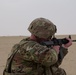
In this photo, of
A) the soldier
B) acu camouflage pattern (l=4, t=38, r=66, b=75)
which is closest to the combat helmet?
the soldier

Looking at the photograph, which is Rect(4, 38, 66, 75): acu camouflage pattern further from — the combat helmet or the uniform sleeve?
the combat helmet

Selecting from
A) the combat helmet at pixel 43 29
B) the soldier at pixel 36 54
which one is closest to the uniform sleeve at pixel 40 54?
the soldier at pixel 36 54

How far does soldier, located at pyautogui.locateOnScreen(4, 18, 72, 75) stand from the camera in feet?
9.27

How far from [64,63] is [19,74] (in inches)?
164

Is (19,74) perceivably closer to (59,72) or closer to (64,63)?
(59,72)

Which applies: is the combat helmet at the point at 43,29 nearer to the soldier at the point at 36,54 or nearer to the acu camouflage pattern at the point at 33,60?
Answer: the soldier at the point at 36,54

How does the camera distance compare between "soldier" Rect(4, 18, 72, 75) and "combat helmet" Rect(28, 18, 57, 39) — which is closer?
"soldier" Rect(4, 18, 72, 75)

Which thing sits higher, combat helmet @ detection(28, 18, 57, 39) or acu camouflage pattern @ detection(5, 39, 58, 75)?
combat helmet @ detection(28, 18, 57, 39)

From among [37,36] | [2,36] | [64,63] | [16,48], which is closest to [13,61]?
[16,48]

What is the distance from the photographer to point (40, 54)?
281 cm

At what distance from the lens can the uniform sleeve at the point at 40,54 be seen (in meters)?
2.81

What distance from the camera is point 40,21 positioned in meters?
2.96

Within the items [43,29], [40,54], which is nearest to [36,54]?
[40,54]

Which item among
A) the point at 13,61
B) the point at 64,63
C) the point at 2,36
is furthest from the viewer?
the point at 2,36
